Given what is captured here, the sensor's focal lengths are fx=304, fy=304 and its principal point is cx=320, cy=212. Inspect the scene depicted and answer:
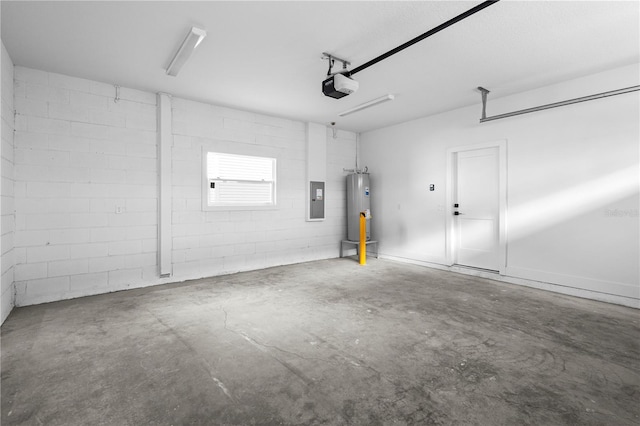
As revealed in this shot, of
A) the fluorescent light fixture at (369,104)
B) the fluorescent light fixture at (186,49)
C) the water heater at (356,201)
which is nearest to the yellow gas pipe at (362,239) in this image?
the water heater at (356,201)

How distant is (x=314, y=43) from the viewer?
10.8ft

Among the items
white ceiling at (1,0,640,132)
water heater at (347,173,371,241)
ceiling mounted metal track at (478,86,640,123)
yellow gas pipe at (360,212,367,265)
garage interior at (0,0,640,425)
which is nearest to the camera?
garage interior at (0,0,640,425)

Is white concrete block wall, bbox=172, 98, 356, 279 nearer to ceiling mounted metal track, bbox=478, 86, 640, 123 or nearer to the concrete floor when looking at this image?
the concrete floor

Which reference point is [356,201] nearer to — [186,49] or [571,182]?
[571,182]

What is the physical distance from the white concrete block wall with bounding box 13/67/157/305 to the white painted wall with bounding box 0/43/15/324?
0.48 feet

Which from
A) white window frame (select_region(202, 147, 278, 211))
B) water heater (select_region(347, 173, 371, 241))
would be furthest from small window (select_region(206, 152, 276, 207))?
water heater (select_region(347, 173, 371, 241))

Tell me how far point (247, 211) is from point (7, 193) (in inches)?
124

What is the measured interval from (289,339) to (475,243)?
410cm

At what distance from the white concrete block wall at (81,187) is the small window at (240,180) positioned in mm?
A: 954

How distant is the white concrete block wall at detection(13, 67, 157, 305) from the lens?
3.84 metres

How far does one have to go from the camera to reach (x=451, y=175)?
5727 mm

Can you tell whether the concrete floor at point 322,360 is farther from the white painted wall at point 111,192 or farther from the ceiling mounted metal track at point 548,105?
the ceiling mounted metal track at point 548,105

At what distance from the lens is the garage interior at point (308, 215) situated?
2.18 metres

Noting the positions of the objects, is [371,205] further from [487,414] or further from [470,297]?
[487,414]
